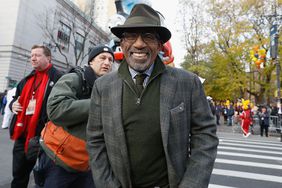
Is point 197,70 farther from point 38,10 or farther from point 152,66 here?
point 152,66

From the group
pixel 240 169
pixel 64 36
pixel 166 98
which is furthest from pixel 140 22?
pixel 64 36

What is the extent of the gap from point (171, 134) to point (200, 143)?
22 cm

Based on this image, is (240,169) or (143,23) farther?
(240,169)

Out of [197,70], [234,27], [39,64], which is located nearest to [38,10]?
[197,70]

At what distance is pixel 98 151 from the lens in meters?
1.56

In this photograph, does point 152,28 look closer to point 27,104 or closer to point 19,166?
point 27,104

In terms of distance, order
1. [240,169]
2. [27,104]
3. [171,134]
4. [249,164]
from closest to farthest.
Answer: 1. [171,134]
2. [27,104]
3. [240,169]
4. [249,164]

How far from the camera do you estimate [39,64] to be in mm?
2648

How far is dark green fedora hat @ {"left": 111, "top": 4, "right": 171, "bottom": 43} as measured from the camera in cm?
146

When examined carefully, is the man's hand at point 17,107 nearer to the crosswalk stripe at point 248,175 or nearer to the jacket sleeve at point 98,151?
the jacket sleeve at point 98,151

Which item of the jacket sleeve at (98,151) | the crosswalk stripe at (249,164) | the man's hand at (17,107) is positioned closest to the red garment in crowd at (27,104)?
the man's hand at (17,107)

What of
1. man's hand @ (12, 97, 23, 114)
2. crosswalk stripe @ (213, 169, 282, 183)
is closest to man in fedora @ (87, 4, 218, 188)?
man's hand @ (12, 97, 23, 114)

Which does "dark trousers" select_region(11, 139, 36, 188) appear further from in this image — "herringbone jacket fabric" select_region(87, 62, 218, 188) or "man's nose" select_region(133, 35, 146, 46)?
"man's nose" select_region(133, 35, 146, 46)

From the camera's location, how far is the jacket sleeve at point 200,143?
142 cm
